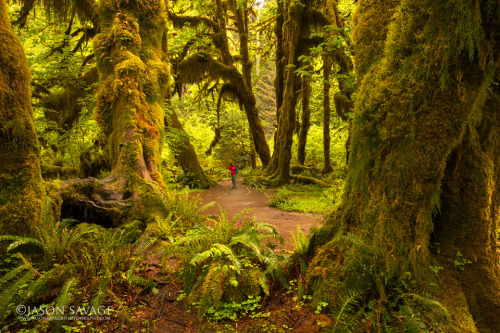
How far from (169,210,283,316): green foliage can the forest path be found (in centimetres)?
97

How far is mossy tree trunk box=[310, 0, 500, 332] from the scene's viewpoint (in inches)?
84.1

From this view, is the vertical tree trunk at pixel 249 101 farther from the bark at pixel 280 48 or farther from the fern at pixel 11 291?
the fern at pixel 11 291

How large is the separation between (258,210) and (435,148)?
21.9ft

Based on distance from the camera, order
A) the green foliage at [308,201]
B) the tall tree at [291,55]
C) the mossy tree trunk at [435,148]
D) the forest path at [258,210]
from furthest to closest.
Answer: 1. the tall tree at [291,55]
2. the green foliage at [308,201]
3. the forest path at [258,210]
4. the mossy tree trunk at [435,148]

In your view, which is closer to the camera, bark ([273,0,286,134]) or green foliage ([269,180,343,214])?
green foliage ([269,180,343,214])

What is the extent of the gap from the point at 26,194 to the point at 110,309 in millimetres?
2162

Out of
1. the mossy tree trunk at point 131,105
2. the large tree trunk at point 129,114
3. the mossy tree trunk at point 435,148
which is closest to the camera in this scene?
the mossy tree trunk at point 435,148

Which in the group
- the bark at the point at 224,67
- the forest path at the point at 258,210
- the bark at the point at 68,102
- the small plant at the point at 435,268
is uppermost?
the bark at the point at 224,67

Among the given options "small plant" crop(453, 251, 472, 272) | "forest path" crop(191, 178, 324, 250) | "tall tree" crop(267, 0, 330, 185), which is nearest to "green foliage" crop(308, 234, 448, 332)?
"small plant" crop(453, 251, 472, 272)

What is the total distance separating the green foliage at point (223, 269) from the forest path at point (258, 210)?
968 millimetres

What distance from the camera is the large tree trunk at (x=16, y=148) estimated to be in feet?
11.6

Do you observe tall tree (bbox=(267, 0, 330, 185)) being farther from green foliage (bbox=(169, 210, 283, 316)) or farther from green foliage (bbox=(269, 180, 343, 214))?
green foliage (bbox=(169, 210, 283, 316))

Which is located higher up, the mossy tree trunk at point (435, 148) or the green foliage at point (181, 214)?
the mossy tree trunk at point (435, 148)

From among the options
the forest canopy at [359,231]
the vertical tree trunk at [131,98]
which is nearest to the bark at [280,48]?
the vertical tree trunk at [131,98]
